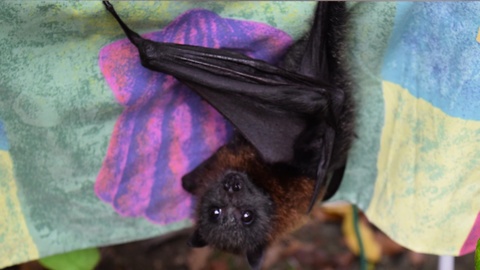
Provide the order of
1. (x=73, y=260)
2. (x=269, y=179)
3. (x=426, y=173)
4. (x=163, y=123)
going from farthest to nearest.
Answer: (x=269, y=179)
(x=73, y=260)
(x=163, y=123)
(x=426, y=173)

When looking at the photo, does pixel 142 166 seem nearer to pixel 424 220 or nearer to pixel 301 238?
pixel 424 220

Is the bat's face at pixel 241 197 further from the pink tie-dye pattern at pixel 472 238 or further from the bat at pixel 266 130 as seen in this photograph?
the pink tie-dye pattern at pixel 472 238

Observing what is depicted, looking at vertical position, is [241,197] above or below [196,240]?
above

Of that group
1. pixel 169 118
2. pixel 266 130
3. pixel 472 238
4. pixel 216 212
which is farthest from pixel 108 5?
pixel 472 238

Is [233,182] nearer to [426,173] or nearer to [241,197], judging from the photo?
[241,197]

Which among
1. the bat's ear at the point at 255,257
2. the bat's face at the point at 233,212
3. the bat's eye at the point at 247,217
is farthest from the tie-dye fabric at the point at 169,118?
the bat's ear at the point at 255,257

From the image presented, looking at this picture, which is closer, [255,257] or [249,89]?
[249,89]

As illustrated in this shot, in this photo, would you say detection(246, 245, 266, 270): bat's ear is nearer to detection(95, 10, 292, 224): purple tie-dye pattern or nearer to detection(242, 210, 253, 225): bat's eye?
detection(242, 210, 253, 225): bat's eye

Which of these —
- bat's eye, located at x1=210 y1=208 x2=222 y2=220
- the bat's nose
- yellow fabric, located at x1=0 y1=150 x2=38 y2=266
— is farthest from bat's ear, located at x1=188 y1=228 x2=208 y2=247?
yellow fabric, located at x1=0 y1=150 x2=38 y2=266
